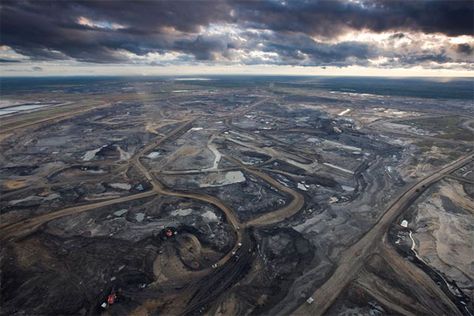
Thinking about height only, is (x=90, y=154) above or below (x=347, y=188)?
below

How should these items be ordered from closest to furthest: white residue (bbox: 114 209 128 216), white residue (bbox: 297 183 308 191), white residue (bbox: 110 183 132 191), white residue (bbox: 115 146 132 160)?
white residue (bbox: 114 209 128 216) → white residue (bbox: 110 183 132 191) → white residue (bbox: 297 183 308 191) → white residue (bbox: 115 146 132 160)

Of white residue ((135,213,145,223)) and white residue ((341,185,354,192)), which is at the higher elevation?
white residue ((341,185,354,192))

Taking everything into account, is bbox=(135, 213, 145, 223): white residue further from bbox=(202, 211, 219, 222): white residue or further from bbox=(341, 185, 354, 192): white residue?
bbox=(341, 185, 354, 192): white residue

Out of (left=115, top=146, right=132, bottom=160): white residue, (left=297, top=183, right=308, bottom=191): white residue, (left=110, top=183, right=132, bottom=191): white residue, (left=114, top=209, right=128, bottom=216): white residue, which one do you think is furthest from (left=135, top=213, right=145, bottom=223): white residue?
(left=115, top=146, right=132, bottom=160): white residue

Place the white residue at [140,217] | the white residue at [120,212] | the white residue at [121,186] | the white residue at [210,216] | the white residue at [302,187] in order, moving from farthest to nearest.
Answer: the white residue at [302,187] → the white residue at [121,186] → the white residue at [120,212] → the white residue at [210,216] → the white residue at [140,217]

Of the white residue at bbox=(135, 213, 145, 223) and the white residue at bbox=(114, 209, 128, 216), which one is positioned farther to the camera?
the white residue at bbox=(114, 209, 128, 216)

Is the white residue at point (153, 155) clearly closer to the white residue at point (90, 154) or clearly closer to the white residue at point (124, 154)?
the white residue at point (124, 154)

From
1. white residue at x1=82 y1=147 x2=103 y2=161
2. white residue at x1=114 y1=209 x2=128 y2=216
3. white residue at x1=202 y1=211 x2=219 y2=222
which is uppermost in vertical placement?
white residue at x1=202 y1=211 x2=219 y2=222

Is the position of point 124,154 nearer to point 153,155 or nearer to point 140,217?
point 153,155

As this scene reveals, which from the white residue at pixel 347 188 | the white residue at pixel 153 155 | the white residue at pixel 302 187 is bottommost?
the white residue at pixel 153 155

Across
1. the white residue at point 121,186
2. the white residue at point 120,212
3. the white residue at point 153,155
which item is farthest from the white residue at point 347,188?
the white residue at point 153,155

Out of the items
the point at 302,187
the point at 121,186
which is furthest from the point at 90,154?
the point at 302,187
